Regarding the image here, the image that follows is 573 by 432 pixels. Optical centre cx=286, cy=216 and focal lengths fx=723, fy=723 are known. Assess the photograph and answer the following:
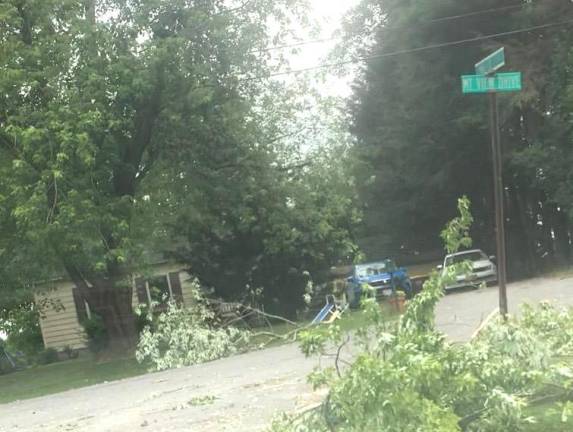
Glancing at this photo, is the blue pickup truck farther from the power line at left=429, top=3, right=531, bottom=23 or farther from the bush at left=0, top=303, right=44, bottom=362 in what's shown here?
the bush at left=0, top=303, right=44, bottom=362

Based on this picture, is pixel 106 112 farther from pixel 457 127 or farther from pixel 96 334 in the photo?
pixel 457 127

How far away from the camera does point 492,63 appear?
677cm

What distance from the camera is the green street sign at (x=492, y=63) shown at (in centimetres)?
663

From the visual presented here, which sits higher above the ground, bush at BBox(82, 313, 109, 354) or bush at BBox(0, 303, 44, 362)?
bush at BBox(82, 313, 109, 354)

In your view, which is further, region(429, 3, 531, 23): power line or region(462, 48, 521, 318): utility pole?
region(429, 3, 531, 23): power line

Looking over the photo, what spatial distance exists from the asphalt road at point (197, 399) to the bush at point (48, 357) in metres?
15.4

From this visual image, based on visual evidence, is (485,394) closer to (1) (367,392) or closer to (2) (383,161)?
(1) (367,392)

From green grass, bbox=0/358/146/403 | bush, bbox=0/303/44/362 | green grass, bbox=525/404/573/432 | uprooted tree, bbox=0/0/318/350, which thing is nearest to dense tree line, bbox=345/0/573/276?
uprooted tree, bbox=0/0/318/350

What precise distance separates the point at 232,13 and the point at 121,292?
7.79 meters

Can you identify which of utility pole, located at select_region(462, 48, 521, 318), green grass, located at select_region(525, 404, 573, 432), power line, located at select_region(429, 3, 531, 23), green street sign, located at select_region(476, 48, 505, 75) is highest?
power line, located at select_region(429, 3, 531, 23)

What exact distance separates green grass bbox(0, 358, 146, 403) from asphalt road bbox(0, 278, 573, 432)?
2.02 metres

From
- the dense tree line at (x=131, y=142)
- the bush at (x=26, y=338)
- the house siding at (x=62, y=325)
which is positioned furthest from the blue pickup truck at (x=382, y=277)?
the bush at (x=26, y=338)

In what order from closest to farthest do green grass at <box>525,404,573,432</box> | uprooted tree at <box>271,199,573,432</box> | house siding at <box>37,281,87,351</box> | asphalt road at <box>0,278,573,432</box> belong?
uprooted tree at <box>271,199,573,432</box>
green grass at <box>525,404,573,432</box>
asphalt road at <box>0,278,573,432</box>
house siding at <box>37,281,87,351</box>

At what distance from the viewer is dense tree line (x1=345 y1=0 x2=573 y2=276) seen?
23.8 m
